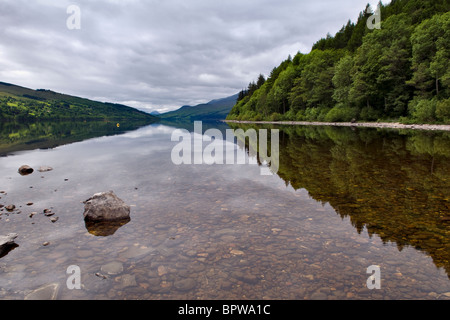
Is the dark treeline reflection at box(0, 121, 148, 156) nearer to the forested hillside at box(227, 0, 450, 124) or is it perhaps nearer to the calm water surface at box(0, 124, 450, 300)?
the calm water surface at box(0, 124, 450, 300)

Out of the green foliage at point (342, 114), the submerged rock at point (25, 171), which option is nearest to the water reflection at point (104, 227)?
the submerged rock at point (25, 171)

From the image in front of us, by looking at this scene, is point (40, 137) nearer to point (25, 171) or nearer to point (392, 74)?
point (25, 171)

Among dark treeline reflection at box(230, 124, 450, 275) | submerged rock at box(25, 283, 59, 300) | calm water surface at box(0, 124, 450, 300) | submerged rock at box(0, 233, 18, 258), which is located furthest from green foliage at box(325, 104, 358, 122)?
submerged rock at box(25, 283, 59, 300)

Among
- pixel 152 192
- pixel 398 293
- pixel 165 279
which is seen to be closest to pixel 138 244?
pixel 165 279

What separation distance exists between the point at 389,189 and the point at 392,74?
66.2m

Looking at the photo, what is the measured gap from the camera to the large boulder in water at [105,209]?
1011 centimetres

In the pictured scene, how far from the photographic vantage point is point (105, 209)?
10.3m

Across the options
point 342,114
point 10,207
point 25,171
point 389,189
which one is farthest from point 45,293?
point 342,114

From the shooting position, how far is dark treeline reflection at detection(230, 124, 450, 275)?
8.35 m

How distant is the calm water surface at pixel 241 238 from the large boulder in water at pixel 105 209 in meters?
0.41

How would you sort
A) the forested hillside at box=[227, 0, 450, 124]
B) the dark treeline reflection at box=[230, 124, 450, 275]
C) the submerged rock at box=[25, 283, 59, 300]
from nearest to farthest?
the submerged rock at box=[25, 283, 59, 300]
the dark treeline reflection at box=[230, 124, 450, 275]
the forested hillside at box=[227, 0, 450, 124]

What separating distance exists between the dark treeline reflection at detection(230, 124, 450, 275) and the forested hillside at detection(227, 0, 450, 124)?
3783 cm
